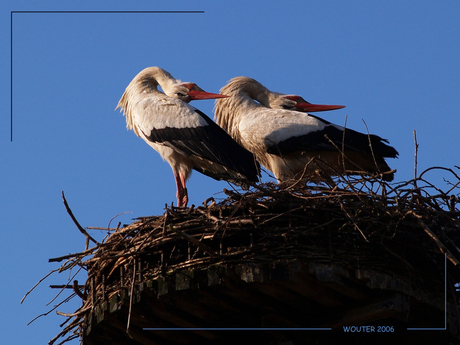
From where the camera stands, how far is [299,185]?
588 cm

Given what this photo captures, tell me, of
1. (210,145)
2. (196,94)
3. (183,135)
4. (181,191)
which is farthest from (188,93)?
(181,191)

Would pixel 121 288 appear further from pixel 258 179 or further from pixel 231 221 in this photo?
pixel 258 179

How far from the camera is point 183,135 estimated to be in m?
7.40

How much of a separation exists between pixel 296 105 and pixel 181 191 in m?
1.64

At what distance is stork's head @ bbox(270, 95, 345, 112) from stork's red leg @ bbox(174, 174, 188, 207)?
54.0 inches

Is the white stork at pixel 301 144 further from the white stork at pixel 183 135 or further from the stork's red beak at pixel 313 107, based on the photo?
the stork's red beak at pixel 313 107

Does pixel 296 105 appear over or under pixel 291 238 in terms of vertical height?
over

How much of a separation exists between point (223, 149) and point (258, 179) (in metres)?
0.44

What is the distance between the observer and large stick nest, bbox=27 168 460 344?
504 cm

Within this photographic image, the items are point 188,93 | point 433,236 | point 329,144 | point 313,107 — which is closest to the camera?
point 433,236

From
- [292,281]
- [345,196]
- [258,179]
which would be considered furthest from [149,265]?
[258,179]

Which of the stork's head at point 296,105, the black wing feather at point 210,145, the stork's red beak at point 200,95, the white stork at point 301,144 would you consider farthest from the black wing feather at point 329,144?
the stork's red beak at point 200,95

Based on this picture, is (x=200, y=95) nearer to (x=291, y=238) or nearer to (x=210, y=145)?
(x=210, y=145)

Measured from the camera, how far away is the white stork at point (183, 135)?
7.19m
